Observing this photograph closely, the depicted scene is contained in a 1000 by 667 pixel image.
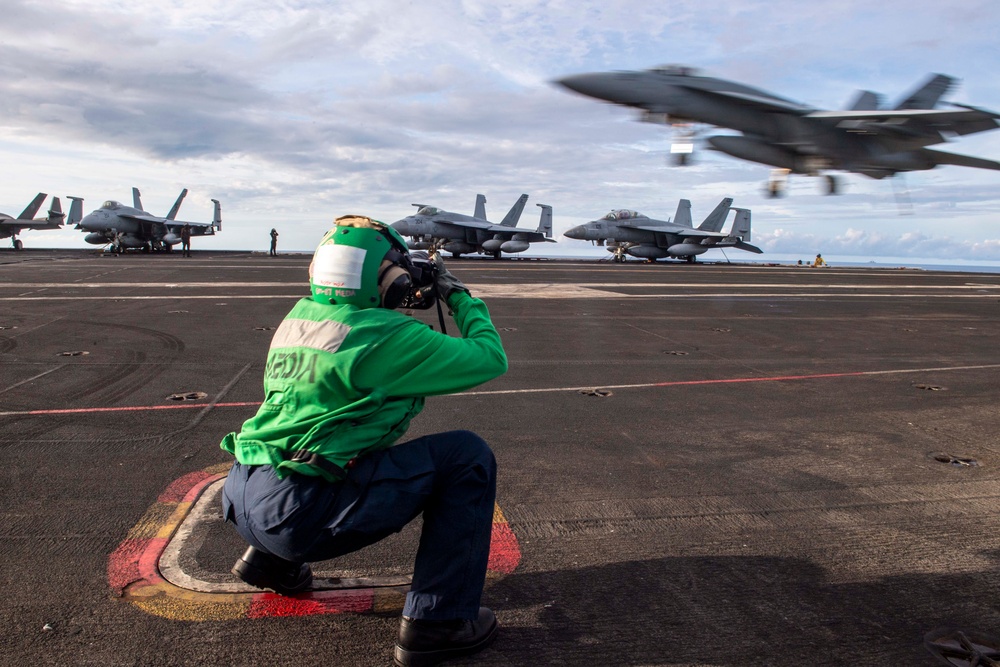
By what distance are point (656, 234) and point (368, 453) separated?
172 feet

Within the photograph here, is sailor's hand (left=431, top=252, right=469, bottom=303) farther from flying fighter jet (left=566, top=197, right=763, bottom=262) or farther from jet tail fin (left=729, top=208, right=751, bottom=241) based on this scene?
jet tail fin (left=729, top=208, right=751, bottom=241)

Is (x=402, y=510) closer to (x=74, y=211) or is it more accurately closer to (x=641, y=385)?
(x=641, y=385)

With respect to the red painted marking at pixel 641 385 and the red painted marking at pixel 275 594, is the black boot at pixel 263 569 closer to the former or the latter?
the red painted marking at pixel 275 594

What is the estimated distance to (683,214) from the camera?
6091 centimetres

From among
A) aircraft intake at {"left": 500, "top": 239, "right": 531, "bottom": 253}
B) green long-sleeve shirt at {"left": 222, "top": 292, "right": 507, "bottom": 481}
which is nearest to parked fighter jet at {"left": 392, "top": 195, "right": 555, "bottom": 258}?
aircraft intake at {"left": 500, "top": 239, "right": 531, "bottom": 253}

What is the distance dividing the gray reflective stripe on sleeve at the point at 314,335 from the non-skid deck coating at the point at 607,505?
1289mm

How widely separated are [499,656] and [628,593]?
2.71 feet

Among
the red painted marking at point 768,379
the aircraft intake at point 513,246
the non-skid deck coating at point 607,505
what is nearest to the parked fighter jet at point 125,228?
the aircraft intake at point 513,246

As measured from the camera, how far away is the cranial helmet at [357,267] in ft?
9.43

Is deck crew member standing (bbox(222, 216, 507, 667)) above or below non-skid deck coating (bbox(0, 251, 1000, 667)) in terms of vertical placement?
above

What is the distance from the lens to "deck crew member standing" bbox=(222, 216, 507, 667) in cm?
276

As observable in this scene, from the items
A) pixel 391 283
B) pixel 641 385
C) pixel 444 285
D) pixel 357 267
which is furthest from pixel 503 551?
pixel 641 385

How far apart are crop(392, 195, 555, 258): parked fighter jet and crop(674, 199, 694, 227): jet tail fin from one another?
1193cm

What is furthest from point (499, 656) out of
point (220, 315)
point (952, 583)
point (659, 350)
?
point (220, 315)
